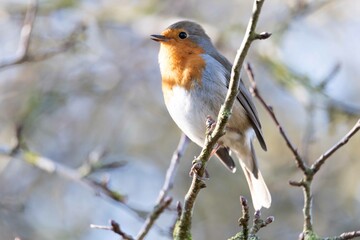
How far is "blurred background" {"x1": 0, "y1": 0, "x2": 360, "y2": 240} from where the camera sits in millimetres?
5566

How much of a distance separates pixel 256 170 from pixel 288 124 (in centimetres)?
336

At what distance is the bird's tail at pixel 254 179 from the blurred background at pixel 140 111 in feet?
2.98

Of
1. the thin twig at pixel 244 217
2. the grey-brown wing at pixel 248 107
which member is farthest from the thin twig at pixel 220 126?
the grey-brown wing at pixel 248 107

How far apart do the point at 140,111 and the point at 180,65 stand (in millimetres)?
4421

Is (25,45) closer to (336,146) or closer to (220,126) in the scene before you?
(220,126)

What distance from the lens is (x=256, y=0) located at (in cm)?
201

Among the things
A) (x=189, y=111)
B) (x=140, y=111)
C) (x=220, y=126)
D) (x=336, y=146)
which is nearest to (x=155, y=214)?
(x=220, y=126)

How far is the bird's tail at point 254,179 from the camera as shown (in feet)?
12.7

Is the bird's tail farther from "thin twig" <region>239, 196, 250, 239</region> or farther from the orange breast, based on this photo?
"thin twig" <region>239, 196, 250, 239</region>

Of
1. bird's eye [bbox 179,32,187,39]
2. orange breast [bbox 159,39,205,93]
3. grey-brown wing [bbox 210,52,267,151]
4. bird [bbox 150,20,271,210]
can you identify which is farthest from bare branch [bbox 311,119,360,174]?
bird's eye [bbox 179,32,187,39]

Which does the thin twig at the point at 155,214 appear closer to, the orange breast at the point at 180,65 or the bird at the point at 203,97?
the bird at the point at 203,97

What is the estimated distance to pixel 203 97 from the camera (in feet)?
12.3

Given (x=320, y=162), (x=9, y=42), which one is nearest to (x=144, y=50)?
(x=9, y=42)

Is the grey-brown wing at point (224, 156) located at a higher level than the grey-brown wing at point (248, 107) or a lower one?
lower
